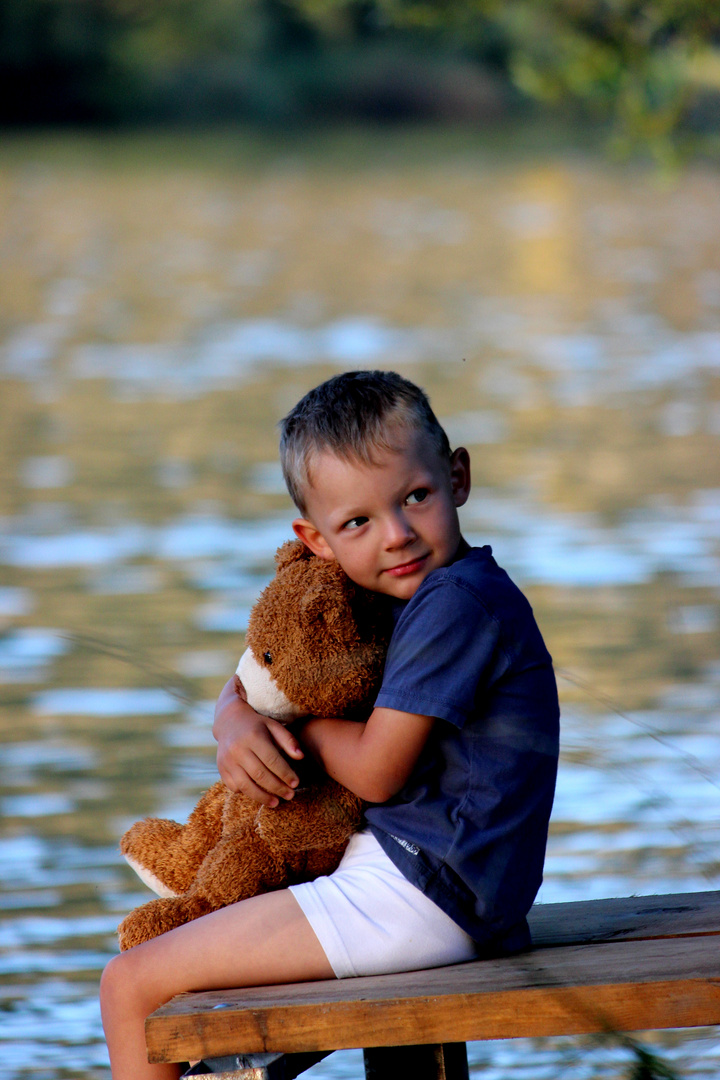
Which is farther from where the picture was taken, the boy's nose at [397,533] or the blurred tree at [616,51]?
the blurred tree at [616,51]

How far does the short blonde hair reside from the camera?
2.21m

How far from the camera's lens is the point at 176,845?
92.9 inches

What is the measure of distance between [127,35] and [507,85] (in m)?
10.9

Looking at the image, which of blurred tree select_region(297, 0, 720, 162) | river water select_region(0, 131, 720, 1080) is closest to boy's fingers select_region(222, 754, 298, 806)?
river water select_region(0, 131, 720, 1080)

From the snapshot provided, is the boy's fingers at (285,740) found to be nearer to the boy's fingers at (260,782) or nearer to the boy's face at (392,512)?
the boy's fingers at (260,782)

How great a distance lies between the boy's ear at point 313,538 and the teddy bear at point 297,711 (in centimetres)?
3

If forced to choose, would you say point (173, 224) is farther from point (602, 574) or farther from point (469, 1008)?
point (469, 1008)

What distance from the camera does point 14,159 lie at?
103 ft

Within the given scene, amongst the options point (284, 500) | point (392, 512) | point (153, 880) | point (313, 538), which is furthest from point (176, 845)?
point (284, 500)

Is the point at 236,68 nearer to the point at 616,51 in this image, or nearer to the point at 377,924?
the point at 616,51

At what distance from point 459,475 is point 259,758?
1.67 feet

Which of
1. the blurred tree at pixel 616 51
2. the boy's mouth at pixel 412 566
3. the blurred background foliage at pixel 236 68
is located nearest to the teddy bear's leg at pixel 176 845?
the boy's mouth at pixel 412 566

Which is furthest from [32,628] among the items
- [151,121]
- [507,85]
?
[507,85]

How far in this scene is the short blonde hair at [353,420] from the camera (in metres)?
2.21
